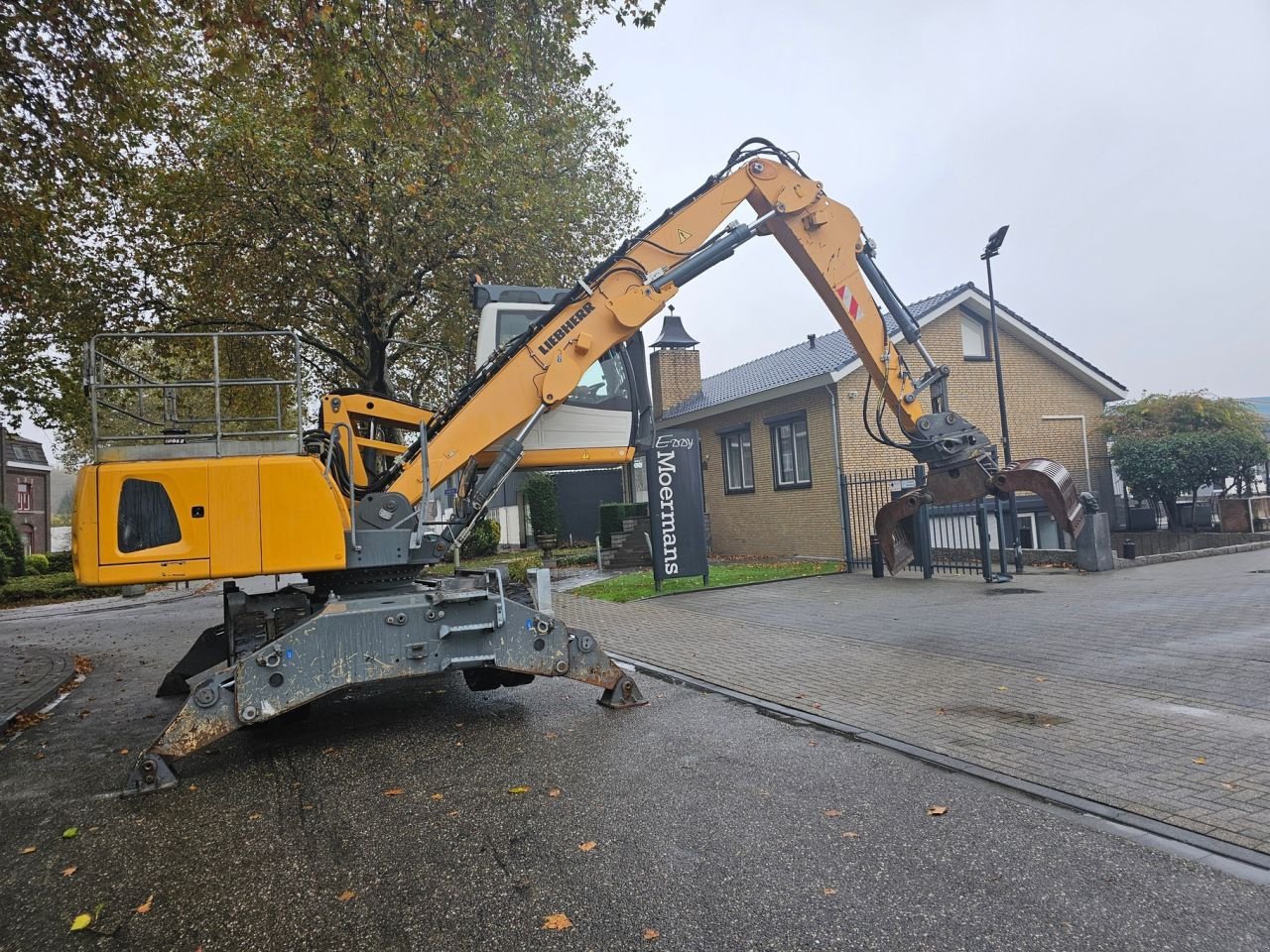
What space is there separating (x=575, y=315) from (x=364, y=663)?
318 centimetres

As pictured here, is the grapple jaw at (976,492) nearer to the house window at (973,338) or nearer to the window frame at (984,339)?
the window frame at (984,339)

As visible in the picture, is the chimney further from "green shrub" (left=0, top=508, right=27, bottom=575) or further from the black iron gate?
"green shrub" (left=0, top=508, right=27, bottom=575)

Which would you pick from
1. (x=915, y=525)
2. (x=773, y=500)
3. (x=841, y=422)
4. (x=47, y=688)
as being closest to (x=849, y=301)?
(x=915, y=525)

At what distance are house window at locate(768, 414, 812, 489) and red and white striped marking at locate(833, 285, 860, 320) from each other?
30.9ft

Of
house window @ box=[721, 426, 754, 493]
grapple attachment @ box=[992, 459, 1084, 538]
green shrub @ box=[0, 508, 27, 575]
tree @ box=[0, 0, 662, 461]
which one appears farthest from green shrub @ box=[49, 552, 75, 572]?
grapple attachment @ box=[992, 459, 1084, 538]

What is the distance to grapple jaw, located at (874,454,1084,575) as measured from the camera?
27.8 ft

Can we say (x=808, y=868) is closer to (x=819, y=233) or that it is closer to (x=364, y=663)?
(x=364, y=663)

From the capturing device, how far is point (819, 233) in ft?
27.3

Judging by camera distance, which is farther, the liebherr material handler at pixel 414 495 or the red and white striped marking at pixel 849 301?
the red and white striped marking at pixel 849 301

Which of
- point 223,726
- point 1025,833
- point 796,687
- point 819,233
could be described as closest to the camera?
point 1025,833

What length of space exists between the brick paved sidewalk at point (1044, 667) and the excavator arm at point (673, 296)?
5.86 ft

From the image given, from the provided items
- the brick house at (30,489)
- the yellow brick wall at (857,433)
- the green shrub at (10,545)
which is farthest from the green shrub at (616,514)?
the brick house at (30,489)

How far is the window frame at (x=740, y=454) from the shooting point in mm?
20281

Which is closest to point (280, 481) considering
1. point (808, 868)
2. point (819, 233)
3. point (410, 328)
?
point (808, 868)
